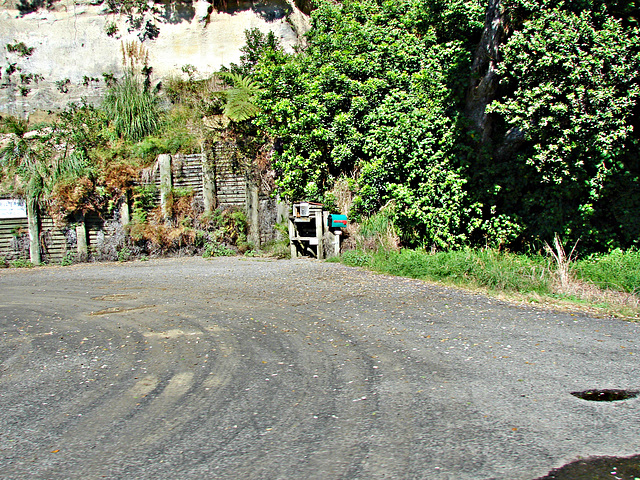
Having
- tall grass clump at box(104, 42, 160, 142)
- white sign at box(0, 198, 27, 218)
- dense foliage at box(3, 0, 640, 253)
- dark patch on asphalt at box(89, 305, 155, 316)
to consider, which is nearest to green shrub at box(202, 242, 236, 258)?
dense foliage at box(3, 0, 640, 253)

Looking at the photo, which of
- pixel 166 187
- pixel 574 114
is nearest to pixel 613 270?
pixel 574 114

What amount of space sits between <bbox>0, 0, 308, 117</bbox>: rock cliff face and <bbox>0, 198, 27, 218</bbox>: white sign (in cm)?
695

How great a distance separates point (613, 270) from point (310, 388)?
308 inches

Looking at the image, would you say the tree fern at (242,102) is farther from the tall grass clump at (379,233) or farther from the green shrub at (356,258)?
the green shrub at (356,258)

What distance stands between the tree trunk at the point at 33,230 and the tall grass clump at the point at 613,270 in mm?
13036

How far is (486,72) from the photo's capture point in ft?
37.8

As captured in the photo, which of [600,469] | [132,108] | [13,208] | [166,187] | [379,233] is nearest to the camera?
[600,469]

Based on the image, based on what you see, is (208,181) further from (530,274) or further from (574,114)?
(574,114)

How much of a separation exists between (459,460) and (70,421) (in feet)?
9.67

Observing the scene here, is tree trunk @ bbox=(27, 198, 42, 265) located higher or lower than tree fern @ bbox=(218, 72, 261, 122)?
lower

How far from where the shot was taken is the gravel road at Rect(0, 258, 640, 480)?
3502 millimetres

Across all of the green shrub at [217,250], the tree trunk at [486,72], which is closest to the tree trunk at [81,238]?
the green shrub at [217,250]

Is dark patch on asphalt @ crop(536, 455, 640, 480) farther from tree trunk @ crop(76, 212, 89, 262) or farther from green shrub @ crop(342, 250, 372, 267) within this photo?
tree trunk @ crop(76, 212, 89, 262)

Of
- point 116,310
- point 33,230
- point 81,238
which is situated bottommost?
point 116,310
